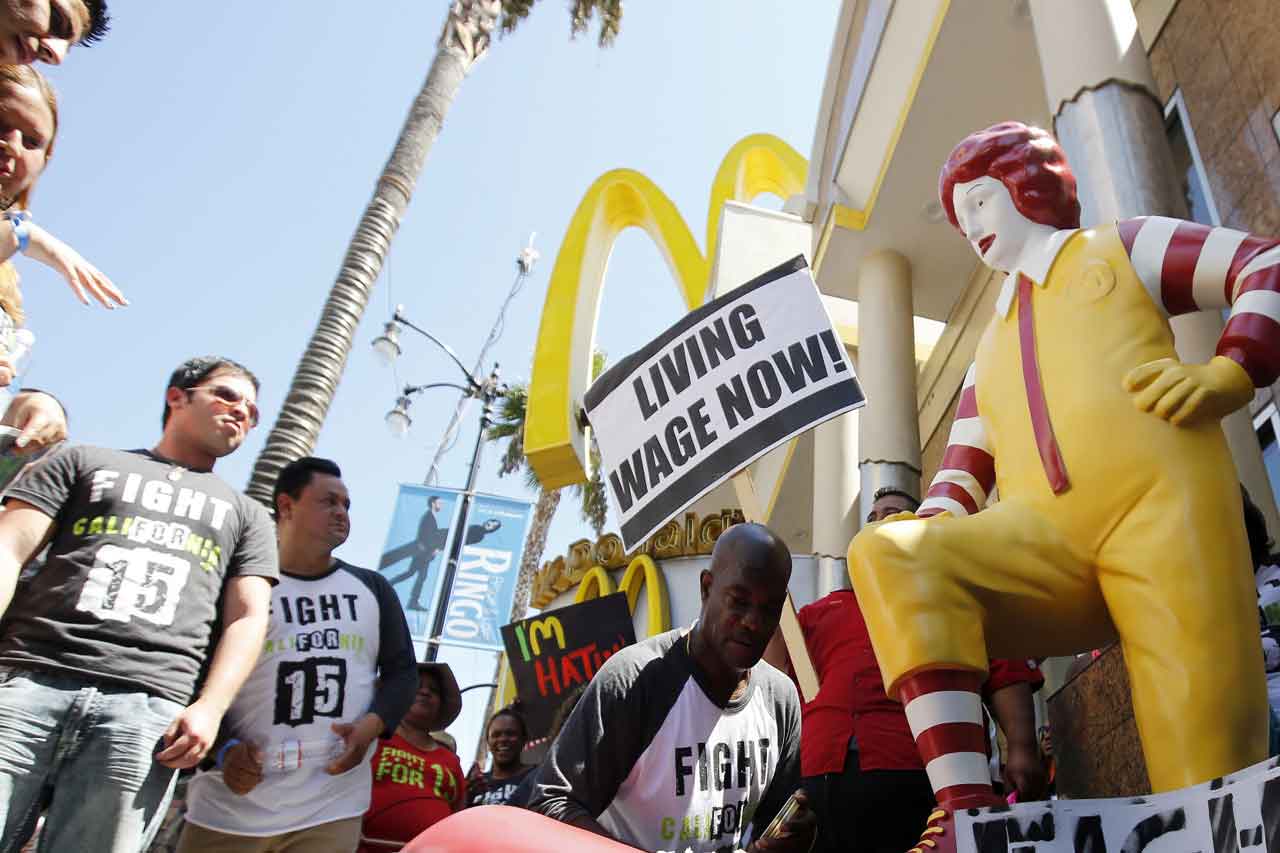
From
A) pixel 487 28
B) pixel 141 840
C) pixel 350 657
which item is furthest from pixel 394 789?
pixel 487 28

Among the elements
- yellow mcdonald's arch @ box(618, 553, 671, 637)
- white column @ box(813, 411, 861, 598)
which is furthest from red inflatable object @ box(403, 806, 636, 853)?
yellow mcdonald's arch @ box(618, 553, 671, 637)

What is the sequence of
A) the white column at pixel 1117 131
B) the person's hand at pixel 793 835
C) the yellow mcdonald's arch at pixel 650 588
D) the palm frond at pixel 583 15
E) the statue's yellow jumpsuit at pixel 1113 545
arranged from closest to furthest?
the statue's yellow jumpsuit at pixel 1113 545 → the person's hand at pixel 793 835 → the white column at pixel 1117 131 → the yellow mcdonald's arch at pixel 650 588 → the palm frond at pixel 583 15

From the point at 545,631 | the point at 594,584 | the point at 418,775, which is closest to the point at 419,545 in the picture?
the point at 594,584

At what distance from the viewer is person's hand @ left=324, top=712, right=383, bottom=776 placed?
10.3 feet

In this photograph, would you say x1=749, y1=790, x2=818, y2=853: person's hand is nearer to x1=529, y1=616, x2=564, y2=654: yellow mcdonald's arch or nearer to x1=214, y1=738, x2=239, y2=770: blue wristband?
x1=214, y1=738, x2=239, y2=770: blue wristband

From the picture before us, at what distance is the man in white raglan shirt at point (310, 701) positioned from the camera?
3025mm

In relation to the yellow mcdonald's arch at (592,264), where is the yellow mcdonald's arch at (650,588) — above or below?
below

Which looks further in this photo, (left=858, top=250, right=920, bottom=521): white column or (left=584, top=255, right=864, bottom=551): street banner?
(left=858, top=250, right=920, bottom=521): white column

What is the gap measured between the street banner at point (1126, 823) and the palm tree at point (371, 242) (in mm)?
7480

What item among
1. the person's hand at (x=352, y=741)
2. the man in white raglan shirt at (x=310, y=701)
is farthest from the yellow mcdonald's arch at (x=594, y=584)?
the person's hand at (x=352, y=741)

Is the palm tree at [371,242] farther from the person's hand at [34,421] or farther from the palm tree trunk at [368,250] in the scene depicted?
the person's hand at [34,421]

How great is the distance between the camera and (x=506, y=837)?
1.57 metres

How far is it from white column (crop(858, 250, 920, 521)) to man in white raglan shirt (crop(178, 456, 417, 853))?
4352 millimetres

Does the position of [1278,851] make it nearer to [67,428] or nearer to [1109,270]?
[1109,270]
